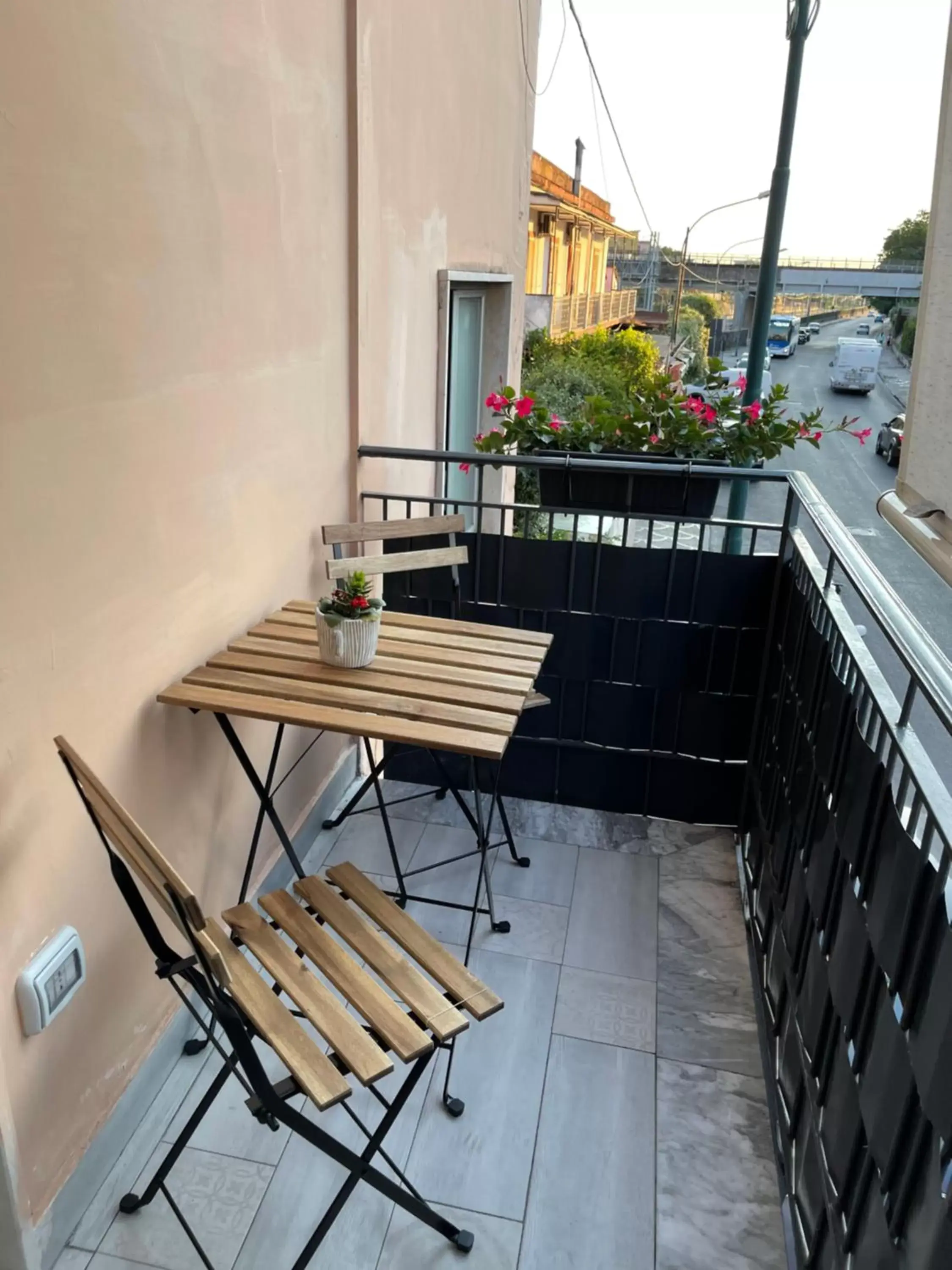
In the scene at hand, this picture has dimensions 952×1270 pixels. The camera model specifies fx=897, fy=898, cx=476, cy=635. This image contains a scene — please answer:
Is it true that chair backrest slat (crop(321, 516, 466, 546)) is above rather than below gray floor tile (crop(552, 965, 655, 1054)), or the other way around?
above

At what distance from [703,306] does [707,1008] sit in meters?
42.0

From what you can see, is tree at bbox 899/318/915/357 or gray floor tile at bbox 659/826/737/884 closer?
gray floor tile at bbox 659/826/737/884

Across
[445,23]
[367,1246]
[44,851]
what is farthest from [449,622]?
[445,23]

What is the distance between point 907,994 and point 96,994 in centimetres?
152

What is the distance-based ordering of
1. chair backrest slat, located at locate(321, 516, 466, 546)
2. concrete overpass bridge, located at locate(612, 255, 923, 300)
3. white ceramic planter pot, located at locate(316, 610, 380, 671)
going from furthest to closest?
concrete overpass bridge, located at locate(612, 255, 923, 300) < chair backrest slat, located at locate(321, 516, 466, 546) < white ceramic planter pot, located at locate(316, 610, 380, 671)

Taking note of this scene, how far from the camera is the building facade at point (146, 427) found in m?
1.48

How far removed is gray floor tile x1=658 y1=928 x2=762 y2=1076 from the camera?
225cm

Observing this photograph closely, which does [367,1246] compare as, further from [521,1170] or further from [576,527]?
[576,527]

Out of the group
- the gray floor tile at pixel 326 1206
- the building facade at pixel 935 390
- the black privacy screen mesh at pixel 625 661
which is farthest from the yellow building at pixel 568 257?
the gray floor tile at pixel 326 1206

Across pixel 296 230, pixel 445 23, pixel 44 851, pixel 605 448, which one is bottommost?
pixel 44 851

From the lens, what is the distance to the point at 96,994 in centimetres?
183

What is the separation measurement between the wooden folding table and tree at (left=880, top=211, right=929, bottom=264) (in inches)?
528

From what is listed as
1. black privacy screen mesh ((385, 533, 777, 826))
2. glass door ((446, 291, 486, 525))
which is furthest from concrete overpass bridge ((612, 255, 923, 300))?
black privacy screen mesh ((385, 533, 777, 826))

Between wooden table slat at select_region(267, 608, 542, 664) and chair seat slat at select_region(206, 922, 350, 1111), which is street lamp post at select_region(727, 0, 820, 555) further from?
chair seat slat at select_region(206, 922, 350, 1111)
